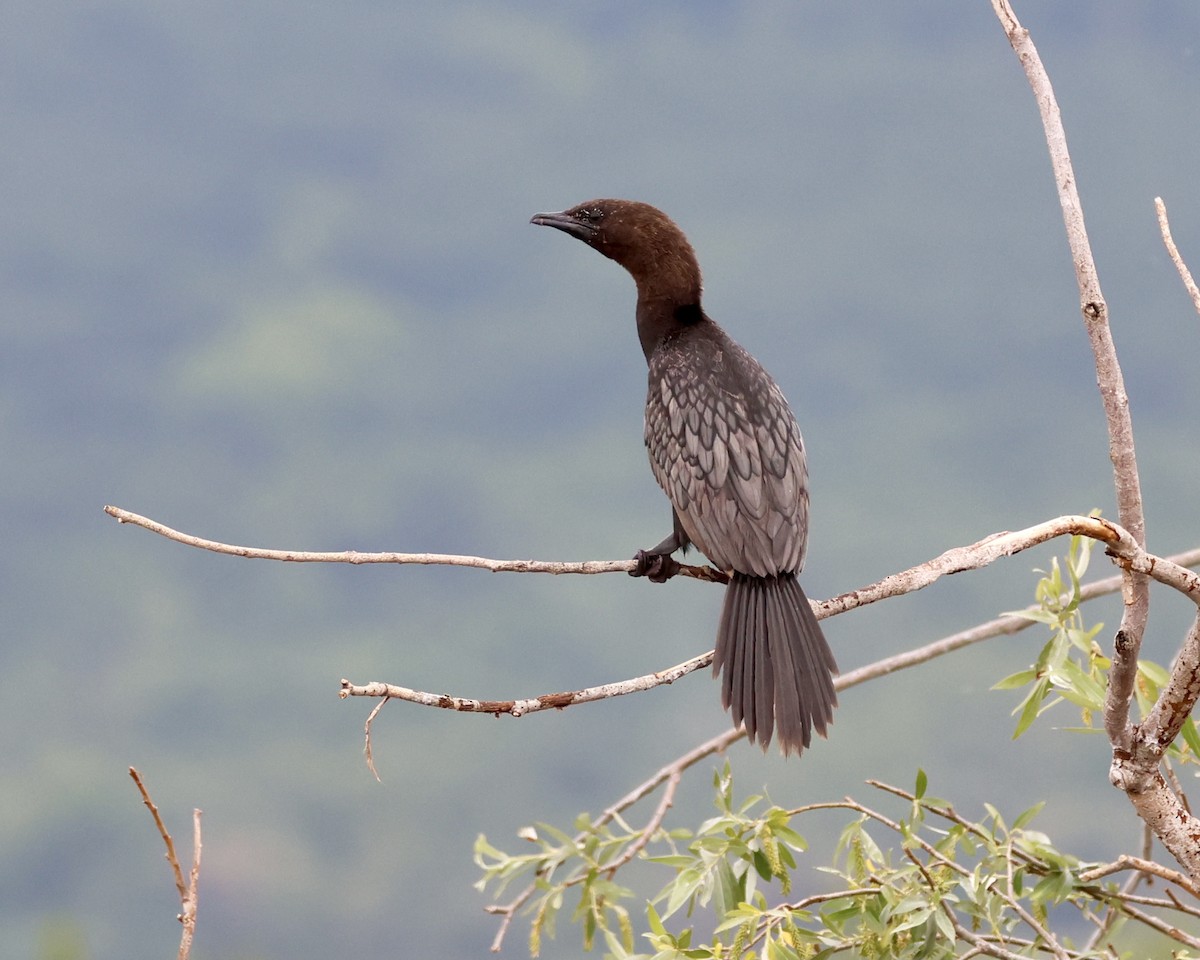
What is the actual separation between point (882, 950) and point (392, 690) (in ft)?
3.14

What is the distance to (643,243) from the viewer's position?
305cm

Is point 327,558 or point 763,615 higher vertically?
point 327,558

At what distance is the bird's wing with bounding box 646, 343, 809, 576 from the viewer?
2426 millimetres

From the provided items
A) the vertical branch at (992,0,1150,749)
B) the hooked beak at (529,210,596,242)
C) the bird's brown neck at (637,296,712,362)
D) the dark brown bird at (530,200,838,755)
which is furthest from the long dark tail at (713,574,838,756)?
the hooked beak at (529,210,596,242)

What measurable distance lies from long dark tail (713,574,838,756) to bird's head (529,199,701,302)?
0.98m

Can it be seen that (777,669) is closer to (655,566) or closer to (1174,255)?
(655,566)

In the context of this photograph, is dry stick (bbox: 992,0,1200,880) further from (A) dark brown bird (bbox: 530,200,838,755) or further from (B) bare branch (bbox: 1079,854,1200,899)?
(A) dark brown bird (bbox: 530,200,838,755)

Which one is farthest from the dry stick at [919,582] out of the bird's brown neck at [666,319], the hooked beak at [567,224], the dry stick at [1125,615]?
the hooked beak at [567,224]

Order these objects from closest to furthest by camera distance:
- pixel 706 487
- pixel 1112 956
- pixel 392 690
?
pixel 392 690 → pixel 1112 956 → pixel 706 487

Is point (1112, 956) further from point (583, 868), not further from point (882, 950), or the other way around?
point (583, 868)

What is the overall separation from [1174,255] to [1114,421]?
39cm

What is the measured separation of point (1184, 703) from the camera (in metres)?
2.05

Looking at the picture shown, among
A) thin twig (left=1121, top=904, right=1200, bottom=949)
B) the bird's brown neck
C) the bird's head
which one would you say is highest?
the bird's head

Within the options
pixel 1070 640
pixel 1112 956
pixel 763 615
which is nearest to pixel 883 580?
pixel 763 615
